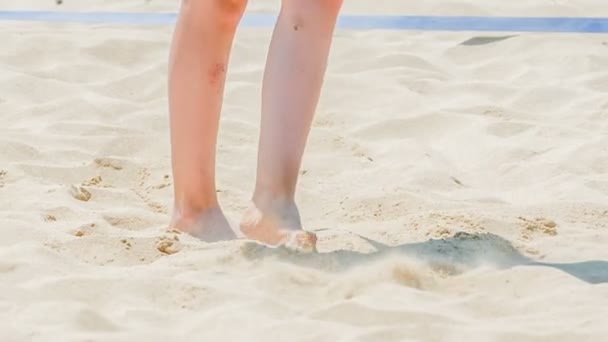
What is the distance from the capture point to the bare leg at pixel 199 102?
2518 mm

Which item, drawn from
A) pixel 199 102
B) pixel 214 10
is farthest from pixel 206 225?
pixel 214 10

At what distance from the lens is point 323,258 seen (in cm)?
240

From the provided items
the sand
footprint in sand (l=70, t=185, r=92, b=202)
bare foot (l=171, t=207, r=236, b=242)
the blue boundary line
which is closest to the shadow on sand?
the sand

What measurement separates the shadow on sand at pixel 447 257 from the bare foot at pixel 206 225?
0.14 meters

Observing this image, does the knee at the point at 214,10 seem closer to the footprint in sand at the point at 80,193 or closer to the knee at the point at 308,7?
the knee at the point at 308,7

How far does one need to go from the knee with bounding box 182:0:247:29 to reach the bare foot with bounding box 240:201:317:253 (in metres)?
0.37

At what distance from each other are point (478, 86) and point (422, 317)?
2294 millimetres

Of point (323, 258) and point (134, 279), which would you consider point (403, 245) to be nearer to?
point (323, 258)

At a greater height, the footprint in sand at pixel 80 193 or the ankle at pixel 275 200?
→ the ankle at pixel 275 200

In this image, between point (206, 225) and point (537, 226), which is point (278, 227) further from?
point (537, 226)

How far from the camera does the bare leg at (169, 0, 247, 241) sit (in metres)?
2.52

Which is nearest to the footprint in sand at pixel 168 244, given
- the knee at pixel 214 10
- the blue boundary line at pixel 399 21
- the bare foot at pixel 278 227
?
the bare foot at pixel 278 227

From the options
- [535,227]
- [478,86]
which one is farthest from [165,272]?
[478,86]

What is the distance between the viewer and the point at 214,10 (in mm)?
2502
